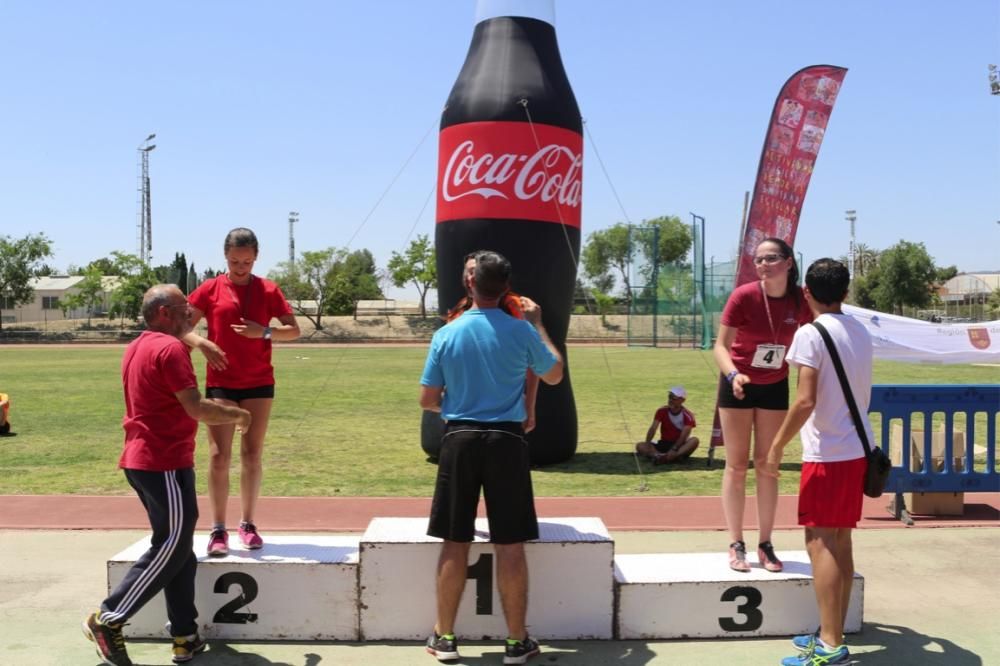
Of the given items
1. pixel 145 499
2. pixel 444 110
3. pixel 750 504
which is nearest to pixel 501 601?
pixel 145 499

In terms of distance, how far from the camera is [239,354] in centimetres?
513

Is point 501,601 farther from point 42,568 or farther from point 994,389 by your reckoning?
point 994,389

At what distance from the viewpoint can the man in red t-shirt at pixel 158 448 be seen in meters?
4.11

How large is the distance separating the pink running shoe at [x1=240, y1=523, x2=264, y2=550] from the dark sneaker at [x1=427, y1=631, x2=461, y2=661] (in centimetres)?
128

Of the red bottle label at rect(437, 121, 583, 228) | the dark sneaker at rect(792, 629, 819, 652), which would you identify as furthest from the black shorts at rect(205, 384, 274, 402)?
the red bottle label at rect(437, 121, 583, 228)

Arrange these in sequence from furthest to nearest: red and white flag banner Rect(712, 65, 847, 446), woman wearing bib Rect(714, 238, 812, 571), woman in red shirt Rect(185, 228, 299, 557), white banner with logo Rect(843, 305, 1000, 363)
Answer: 1. white banner with logo Rect(843, 305, 1000, 363)
2. red and white flag banner Rect(712, 65, 847, 446)
3. woman in red shirt Rect(185, 228, 299, 557)
4. woman wearing bib Rect(714, 238, 812, 571)

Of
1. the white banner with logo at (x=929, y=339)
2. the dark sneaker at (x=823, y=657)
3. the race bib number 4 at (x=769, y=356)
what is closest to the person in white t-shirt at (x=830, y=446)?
the dark sneaker at (x=823, y=657)

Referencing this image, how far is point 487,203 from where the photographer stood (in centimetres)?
966

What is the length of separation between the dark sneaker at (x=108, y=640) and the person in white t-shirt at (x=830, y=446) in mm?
3221

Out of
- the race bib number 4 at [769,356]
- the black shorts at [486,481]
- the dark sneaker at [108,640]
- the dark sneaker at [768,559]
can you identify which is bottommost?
the dark sneaker at [108,640]

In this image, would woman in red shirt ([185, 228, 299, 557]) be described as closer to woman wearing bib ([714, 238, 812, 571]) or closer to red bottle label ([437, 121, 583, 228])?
woman wearing bib ([714, 238, 812, 571])

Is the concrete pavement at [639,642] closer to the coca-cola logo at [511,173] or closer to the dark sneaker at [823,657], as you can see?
the dark sneaker at [823,657]

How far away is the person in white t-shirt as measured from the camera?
4.08 metres

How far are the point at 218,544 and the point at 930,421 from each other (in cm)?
562
